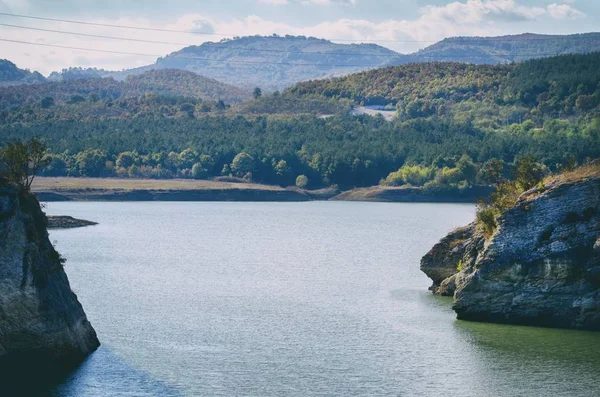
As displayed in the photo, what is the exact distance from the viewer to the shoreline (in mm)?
148875

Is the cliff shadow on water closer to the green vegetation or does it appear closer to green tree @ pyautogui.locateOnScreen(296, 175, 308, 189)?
the green vegetation

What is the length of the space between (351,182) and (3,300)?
133199mm

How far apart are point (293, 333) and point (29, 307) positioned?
12.6 m

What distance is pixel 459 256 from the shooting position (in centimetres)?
5100

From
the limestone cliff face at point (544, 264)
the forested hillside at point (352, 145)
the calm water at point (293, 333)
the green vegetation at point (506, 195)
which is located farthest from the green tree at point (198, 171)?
the limestone cliff face at point (544, 264)

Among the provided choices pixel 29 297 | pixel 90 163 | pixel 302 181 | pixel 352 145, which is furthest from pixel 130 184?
pixel 29 297

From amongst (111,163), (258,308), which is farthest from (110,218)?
(258,308)

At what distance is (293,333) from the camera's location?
43.5m

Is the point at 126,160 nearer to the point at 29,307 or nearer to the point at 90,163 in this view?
the point at 90,163

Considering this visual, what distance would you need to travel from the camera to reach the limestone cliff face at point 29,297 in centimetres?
3422

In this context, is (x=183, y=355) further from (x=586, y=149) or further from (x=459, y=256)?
(x=586, y=149)

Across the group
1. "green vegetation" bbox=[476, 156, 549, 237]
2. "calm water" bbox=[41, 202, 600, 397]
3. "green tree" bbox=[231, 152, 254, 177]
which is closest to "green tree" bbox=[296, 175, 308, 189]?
"green tree" bbox=[231, 152, 254, 177]

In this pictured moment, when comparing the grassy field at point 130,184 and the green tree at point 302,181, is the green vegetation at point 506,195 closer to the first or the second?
the grassy field at point 130,184

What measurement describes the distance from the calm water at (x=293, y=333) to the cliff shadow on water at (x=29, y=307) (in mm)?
1070
